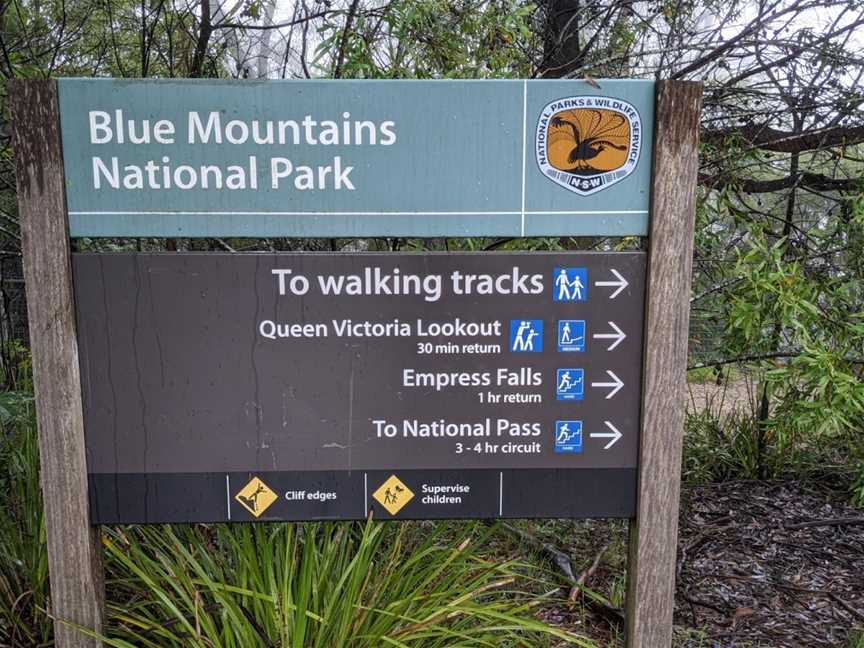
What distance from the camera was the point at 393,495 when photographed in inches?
80.5

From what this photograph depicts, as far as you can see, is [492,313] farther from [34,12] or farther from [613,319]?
[34,12]

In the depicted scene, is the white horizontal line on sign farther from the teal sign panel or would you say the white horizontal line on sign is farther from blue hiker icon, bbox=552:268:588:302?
blue hiker icon, bbox=552:268:588:302

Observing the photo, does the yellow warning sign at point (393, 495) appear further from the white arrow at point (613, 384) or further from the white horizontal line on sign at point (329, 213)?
the white horizontal line on sign at point (329, 213)

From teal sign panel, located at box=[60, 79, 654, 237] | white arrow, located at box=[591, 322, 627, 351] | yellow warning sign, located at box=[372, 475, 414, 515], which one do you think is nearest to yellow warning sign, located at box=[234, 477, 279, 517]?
yellow warning sign, located at box=[372, 475, 414, 515]

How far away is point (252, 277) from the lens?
6.42 feet

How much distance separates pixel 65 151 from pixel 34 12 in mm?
2449

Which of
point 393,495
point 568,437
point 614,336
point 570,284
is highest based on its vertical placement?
point 570,284

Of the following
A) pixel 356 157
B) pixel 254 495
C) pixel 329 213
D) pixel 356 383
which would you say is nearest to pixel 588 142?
pixel 356 157

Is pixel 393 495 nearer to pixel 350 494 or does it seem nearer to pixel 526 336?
pixel 350 494

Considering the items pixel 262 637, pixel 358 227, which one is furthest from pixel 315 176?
pixel 262 637

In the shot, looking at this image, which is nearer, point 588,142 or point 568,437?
point 588,142

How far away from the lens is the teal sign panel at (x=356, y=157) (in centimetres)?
189

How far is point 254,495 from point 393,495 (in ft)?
1.36

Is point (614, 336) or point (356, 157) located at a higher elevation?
point (356, 157)
